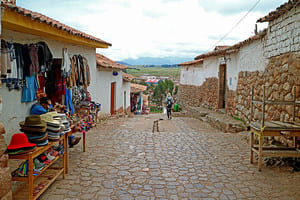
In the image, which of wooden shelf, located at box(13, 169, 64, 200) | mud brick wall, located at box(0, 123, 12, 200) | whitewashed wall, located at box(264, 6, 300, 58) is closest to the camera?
mud brick wall, located at box(0, 123, 12, 200)

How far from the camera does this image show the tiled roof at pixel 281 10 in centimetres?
580

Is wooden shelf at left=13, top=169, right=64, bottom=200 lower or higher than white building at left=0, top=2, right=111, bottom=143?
lower

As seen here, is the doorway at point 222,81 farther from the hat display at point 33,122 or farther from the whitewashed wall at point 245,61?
the hat display at point 33,122

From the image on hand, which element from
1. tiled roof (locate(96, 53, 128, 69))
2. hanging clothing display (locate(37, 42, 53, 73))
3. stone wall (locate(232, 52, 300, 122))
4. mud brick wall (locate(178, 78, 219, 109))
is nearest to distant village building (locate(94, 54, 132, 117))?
tiled roof (locate(96, 53, 128, 69))

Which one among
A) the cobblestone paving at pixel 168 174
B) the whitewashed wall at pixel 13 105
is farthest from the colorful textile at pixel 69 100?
the whitewashed wall at pixel 13 105

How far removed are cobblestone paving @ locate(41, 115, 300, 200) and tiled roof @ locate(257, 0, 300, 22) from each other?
3.56 meters

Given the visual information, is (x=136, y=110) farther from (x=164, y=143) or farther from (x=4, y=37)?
(x=4, y=37)

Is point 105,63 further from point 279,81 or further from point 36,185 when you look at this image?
point 36,185

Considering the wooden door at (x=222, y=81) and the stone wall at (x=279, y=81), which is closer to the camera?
the stone wall at (x=279, y=81)

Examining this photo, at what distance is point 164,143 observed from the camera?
304 inches

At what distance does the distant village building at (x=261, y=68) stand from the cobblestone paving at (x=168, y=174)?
66.2 inches

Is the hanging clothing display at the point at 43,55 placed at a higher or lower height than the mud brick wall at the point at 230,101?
higher

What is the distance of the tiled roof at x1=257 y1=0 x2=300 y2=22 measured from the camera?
228 inches

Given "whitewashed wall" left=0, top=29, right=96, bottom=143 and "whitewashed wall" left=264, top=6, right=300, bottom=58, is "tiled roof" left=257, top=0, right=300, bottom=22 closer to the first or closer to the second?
"whitewashed wall" left=264, top=6, right=300, bottom=58
